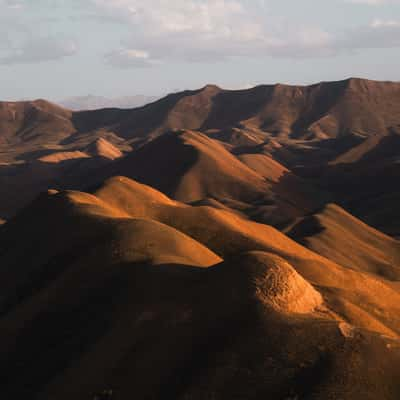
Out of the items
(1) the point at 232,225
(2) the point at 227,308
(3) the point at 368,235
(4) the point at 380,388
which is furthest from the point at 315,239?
(4) the point at 380,388

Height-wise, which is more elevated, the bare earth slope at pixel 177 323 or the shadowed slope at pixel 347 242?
the bare earth slope at pixel 177 323

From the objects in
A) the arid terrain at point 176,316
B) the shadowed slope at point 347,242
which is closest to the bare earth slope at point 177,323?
the arid terrain at point 176,316

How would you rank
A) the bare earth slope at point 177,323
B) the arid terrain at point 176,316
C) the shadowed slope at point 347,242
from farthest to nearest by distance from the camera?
the shadowed slope at point 347,242
the arid terrain at point 176,316
the bare earth slope at point 177,323

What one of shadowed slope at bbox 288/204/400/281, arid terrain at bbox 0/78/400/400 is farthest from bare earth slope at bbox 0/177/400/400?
shadowed slope at bbox 288/204/400/281

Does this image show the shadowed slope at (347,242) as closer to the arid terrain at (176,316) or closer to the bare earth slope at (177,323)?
the arid terrain at (176,316)

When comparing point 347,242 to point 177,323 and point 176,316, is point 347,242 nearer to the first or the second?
point 176,316

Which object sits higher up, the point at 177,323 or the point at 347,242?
the point at 177,323

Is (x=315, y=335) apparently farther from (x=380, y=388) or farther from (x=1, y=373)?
(x=1, y=373)

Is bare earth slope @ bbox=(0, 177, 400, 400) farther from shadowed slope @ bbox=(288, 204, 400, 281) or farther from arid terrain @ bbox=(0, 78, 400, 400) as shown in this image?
shadowed slope @ bbox=(288, 204, 400, 281)

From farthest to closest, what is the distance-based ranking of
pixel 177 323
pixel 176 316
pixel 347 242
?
pixel 347 242 → pixel 176 316 → pixel 177 323

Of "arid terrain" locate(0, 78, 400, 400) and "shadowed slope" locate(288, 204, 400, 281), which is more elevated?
"arid terrain" locate(0, 78, 400, 400)

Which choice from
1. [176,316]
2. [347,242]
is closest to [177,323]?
[176,316]
